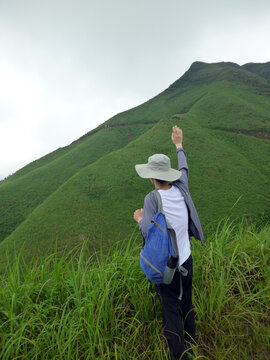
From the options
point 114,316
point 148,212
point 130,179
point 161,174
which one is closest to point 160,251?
point 148,212

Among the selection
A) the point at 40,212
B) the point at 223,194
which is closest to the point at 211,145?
the point at 223,194

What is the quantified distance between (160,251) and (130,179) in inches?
1323

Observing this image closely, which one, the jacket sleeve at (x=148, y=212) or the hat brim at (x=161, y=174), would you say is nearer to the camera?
the jacket sleeve at (x=148, y=212)

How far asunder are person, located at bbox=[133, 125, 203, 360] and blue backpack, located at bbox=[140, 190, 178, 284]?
12 cm

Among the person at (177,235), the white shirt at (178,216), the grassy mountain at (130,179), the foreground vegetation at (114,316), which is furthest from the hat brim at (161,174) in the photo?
the grassy mountain at (130,179)

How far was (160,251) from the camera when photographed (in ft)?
7.11

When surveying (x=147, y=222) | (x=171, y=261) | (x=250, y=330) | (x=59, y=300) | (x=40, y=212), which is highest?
(x=147, y=222)

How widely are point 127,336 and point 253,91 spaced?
266 ft

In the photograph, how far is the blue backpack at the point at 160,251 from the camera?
216cm

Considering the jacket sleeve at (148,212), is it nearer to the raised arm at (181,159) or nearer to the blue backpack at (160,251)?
the blue backpack at (160,251)

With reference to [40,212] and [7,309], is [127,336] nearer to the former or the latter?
[7,309]

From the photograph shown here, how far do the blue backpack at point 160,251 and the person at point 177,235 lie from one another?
0.12 meters

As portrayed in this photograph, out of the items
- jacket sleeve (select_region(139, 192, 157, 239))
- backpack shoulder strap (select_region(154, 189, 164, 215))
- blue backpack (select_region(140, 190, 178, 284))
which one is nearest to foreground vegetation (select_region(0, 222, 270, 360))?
blue backpack (select_region(140, 190, 178, 284))

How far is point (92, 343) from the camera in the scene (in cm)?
226
